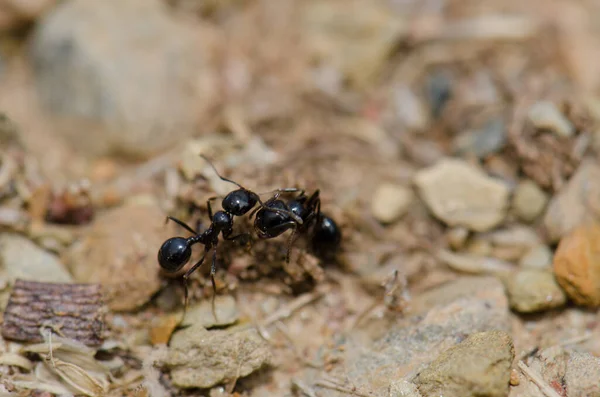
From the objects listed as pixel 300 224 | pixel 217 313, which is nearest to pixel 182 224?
pixel 217 313

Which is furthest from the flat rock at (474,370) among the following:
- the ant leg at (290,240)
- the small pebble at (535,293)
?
the ant leg at (290,240)

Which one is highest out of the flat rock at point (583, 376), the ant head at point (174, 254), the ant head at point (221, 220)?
the ant head at point (221, 220)

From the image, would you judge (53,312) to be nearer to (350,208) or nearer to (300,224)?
(300,224)

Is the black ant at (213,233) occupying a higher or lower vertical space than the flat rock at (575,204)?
higher

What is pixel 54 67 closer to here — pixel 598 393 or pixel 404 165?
pixel 404 165

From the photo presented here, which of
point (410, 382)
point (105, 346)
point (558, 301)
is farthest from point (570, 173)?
point (105, 346)

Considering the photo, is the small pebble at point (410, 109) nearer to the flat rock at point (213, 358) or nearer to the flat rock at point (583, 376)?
the flat rock at point (583, 376)
